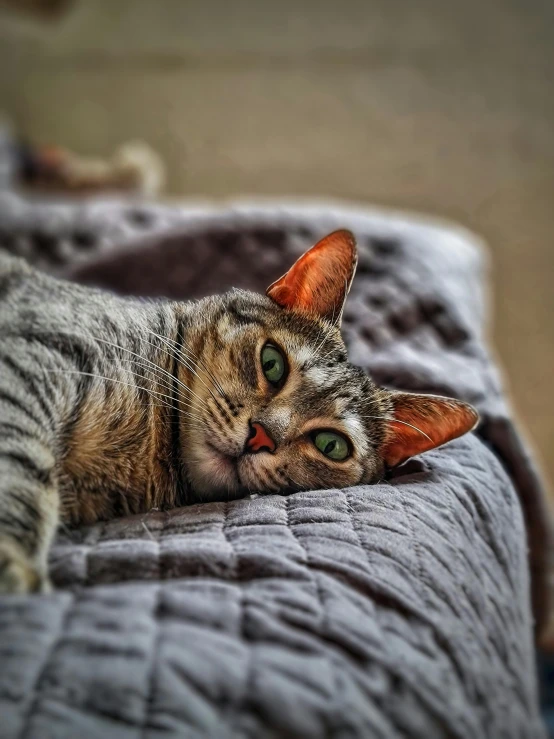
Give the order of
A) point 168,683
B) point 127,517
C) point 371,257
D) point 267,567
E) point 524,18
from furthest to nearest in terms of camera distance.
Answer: point 524,18 → point 371,257 → point 127,517 → point 267,567 → point 168,683

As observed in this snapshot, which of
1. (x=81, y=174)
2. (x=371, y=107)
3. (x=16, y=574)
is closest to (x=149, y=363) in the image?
(x=16, y=574)

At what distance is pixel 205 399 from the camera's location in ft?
2.72

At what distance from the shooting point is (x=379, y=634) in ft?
1.72

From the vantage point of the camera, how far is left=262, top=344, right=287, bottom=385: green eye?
2.75 ft

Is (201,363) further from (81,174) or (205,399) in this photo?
(81,174)

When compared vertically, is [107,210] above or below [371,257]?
above

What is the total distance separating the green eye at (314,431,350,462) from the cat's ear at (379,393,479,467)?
7 cm

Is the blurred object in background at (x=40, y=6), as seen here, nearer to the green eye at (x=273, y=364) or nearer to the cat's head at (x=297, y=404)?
the cat's head at (x=297, y=404)

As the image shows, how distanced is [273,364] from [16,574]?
414 mm

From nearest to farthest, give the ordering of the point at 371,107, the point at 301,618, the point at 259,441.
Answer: the point at 301,618, the point at 259,441, the point at 371,107

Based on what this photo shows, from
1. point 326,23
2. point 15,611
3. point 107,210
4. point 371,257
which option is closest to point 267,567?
point 15,611

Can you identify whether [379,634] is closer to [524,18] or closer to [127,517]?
[127,517]

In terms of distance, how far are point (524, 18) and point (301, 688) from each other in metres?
2.54

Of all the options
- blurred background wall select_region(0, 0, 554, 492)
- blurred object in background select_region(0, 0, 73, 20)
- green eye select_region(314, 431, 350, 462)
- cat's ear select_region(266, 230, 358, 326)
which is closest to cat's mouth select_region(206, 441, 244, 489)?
green eye select_region(314, 431, 350, 462)
